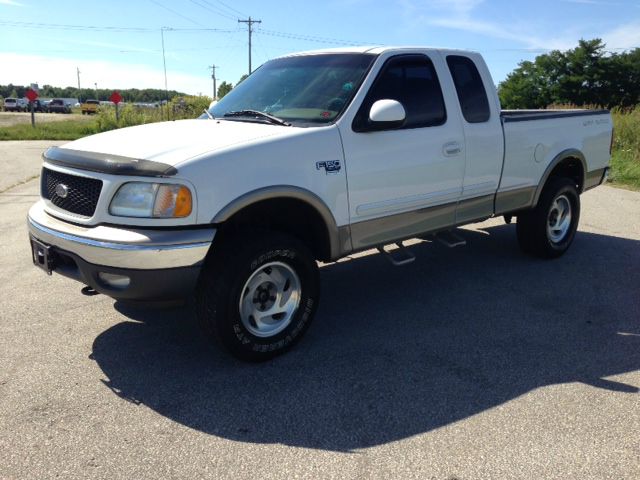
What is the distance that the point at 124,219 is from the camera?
120 inches

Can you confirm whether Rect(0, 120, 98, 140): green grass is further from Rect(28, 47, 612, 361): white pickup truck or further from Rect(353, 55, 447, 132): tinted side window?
Rect(353, 55, 447, 132): tinted side window

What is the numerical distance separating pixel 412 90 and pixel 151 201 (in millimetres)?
2339

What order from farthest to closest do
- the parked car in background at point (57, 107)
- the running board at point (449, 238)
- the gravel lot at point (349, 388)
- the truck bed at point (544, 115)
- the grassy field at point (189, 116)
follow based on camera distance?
the parked car in background at point (57, 107), the grassy field at point (189, 116), the truck bed at point (544, 115), the running board at point (449, 238), the gravel lot at point (349, 388)

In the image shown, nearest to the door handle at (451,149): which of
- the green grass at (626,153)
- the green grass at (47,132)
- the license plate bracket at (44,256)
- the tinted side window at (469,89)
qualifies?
the tinted side window at (469,89)

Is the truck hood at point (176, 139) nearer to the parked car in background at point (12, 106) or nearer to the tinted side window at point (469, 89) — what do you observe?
the tinted side window at point (469, 89)

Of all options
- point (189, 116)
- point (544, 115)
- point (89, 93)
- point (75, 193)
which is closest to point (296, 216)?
point (75, 193)

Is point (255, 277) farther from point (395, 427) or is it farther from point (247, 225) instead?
point (395, 427)

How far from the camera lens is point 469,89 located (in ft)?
15.7

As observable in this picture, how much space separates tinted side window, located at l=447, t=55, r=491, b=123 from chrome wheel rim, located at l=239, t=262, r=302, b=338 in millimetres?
2182

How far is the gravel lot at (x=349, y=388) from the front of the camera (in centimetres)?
262

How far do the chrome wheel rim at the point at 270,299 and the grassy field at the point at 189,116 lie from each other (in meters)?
10.3

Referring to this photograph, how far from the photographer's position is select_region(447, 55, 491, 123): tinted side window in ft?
15.3

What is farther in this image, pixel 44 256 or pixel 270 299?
pixel 270 299

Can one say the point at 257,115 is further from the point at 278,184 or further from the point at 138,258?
the point at 138,258
